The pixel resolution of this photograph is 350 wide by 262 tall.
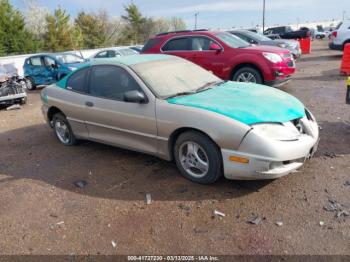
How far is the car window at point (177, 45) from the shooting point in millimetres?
9320

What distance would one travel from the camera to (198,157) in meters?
3.87

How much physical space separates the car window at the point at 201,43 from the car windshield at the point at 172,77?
4.08 meters

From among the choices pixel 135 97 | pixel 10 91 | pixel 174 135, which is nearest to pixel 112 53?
pixel 10 91

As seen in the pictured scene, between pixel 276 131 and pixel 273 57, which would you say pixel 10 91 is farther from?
pixel 276 131

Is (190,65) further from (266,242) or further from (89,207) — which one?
(266,242)

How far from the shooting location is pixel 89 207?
3705mm

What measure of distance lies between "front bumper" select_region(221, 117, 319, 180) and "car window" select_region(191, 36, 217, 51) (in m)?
5.85

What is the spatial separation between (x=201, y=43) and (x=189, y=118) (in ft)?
19.1

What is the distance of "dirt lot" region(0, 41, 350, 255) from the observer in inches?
117

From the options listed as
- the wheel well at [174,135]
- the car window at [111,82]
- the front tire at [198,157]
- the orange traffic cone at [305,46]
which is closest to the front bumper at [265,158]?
the front tire at [198,157]

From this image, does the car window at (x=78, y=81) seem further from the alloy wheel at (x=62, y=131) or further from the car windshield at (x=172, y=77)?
the car windshield at (x=172, y=77)

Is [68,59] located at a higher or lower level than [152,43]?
lower

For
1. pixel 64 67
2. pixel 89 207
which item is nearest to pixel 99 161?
pixel 89 207

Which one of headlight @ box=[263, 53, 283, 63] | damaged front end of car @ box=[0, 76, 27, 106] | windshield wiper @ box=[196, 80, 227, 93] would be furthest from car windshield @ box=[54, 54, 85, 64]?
windshield wiper @ box=[196, 80, 227, 93]
